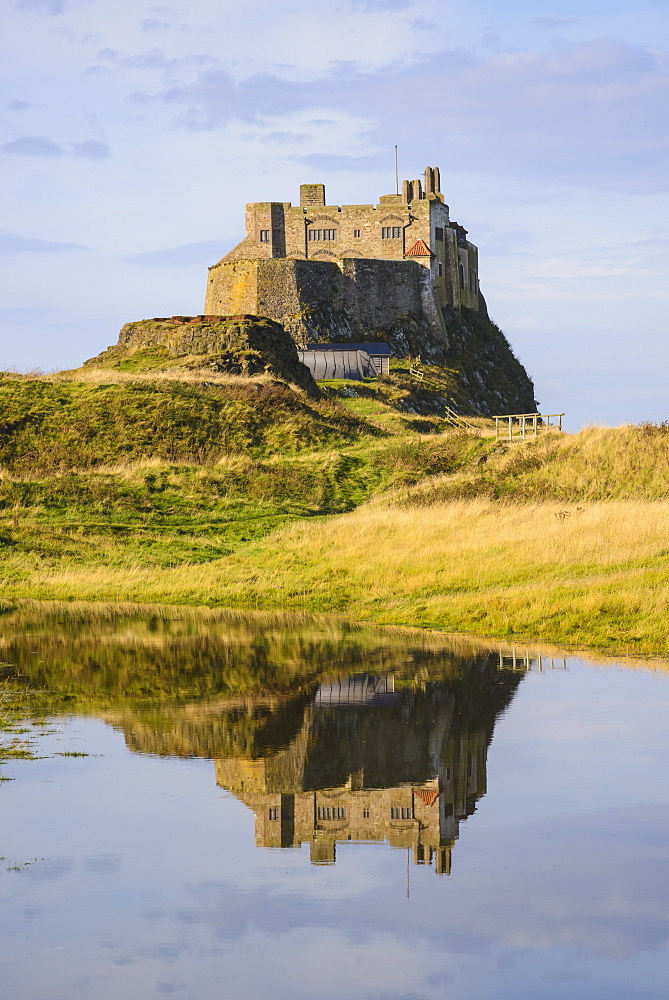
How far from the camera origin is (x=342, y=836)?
488 inches

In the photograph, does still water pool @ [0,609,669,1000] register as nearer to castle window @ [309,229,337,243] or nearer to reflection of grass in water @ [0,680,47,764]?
reflection of grass in water @ [0,680,47,764]

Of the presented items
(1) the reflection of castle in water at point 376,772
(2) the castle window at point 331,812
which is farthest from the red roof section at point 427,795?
(2) the castle window at point 331,812

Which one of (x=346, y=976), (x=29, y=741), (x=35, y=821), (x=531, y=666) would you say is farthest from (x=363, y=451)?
(x=346, y=976)

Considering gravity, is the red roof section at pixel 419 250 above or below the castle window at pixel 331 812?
above

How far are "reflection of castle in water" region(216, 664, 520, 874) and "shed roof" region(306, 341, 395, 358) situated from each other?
85090 millimetres

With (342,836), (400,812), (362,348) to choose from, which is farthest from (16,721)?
(362,348)

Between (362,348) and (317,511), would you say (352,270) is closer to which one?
(362,348)

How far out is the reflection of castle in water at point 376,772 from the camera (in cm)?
1235

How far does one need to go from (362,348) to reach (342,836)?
9434 cm

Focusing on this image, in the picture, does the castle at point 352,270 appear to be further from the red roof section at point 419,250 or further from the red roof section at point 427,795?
the red roof section at point 427,795

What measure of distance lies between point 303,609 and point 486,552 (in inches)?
200

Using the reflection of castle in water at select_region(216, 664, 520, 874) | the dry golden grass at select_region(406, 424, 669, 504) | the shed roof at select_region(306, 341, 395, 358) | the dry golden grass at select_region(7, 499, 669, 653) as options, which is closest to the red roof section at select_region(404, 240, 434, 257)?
the shed roof at select_region(306, 341, 395, 358)

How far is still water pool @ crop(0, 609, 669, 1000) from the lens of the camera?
901 centimetres

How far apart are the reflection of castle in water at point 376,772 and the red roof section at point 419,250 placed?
102150mm
